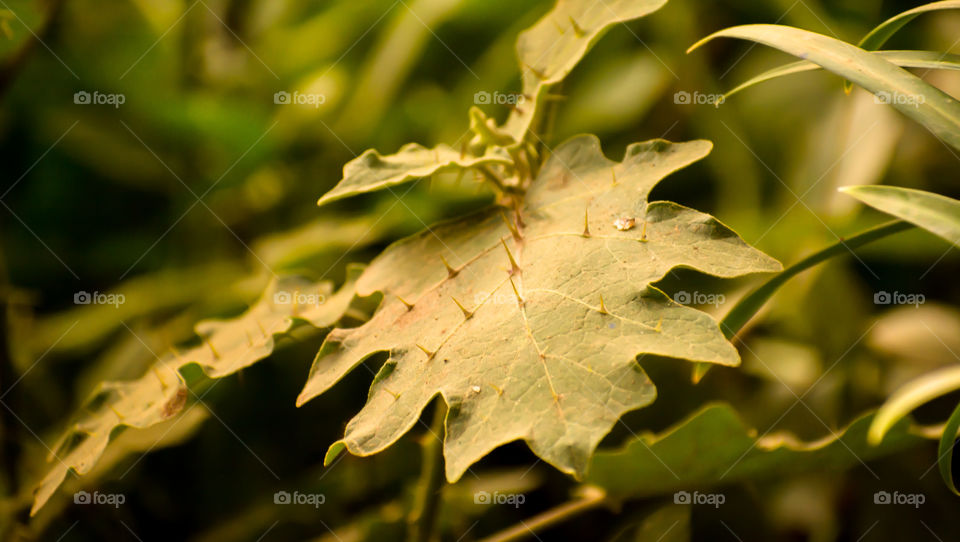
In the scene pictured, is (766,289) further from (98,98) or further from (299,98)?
(98,98)

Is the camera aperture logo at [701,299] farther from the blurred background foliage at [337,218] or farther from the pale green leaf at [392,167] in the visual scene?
the pale green leaf at [392,167]

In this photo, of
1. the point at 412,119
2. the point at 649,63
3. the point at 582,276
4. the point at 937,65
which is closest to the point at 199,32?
the point at 412,119

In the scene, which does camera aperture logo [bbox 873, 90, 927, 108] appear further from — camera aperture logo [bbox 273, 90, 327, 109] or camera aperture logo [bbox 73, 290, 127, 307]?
camera aperture logo [bbox 73, 290, 127, 307]

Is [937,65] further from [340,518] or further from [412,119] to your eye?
[412,119]

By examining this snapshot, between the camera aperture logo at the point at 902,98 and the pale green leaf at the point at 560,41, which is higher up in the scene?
the pale green leaf at the point at 560,41

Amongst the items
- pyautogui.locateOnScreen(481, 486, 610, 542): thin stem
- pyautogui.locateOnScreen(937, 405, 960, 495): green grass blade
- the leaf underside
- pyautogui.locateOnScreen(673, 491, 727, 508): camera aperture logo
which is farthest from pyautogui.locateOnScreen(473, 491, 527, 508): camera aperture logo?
pyautogui.locateOnScreen(937, 405, 960, 495): green grass blade

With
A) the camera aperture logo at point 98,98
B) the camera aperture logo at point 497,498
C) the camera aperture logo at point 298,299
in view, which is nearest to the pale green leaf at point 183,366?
the camera aperture logo at point 298,299
